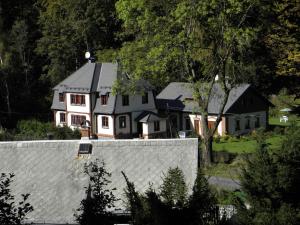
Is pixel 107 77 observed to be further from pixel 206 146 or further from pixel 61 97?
pixel 206 146

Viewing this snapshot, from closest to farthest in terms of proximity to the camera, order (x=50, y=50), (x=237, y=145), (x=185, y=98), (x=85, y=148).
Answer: (x=85, y=148) < (x=237, y=145) < (x=185, y=98) < (x=50, y=50)

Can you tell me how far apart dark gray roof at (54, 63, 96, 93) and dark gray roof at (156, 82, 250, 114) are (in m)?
6.36

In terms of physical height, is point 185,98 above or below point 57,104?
above

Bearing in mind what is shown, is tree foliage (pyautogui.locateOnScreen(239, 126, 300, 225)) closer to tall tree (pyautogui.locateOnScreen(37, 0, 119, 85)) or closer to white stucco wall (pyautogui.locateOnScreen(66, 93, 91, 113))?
white stucco wall (pyautogui.locateOnScreen(66, 93, 91, 113))

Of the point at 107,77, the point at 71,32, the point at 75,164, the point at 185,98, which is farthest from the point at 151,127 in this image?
the point at 75,164

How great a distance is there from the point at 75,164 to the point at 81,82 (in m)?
30.2

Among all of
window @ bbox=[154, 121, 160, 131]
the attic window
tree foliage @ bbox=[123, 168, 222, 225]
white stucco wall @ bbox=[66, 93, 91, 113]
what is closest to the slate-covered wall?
the attic window

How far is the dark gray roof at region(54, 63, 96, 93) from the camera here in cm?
4800

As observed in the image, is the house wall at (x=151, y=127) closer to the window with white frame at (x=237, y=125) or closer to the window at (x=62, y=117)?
the window with white frame at (x=237, y=125)

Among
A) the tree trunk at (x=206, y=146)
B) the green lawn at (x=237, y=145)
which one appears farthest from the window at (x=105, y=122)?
the tree trunk at (x=206, y=146)

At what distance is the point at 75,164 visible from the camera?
62.2ft

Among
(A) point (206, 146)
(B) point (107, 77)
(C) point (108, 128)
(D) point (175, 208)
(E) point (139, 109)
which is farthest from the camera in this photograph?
(E) point (139, 109)

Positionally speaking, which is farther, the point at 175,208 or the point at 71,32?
the point at 71,32

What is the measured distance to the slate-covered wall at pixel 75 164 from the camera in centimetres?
1830
